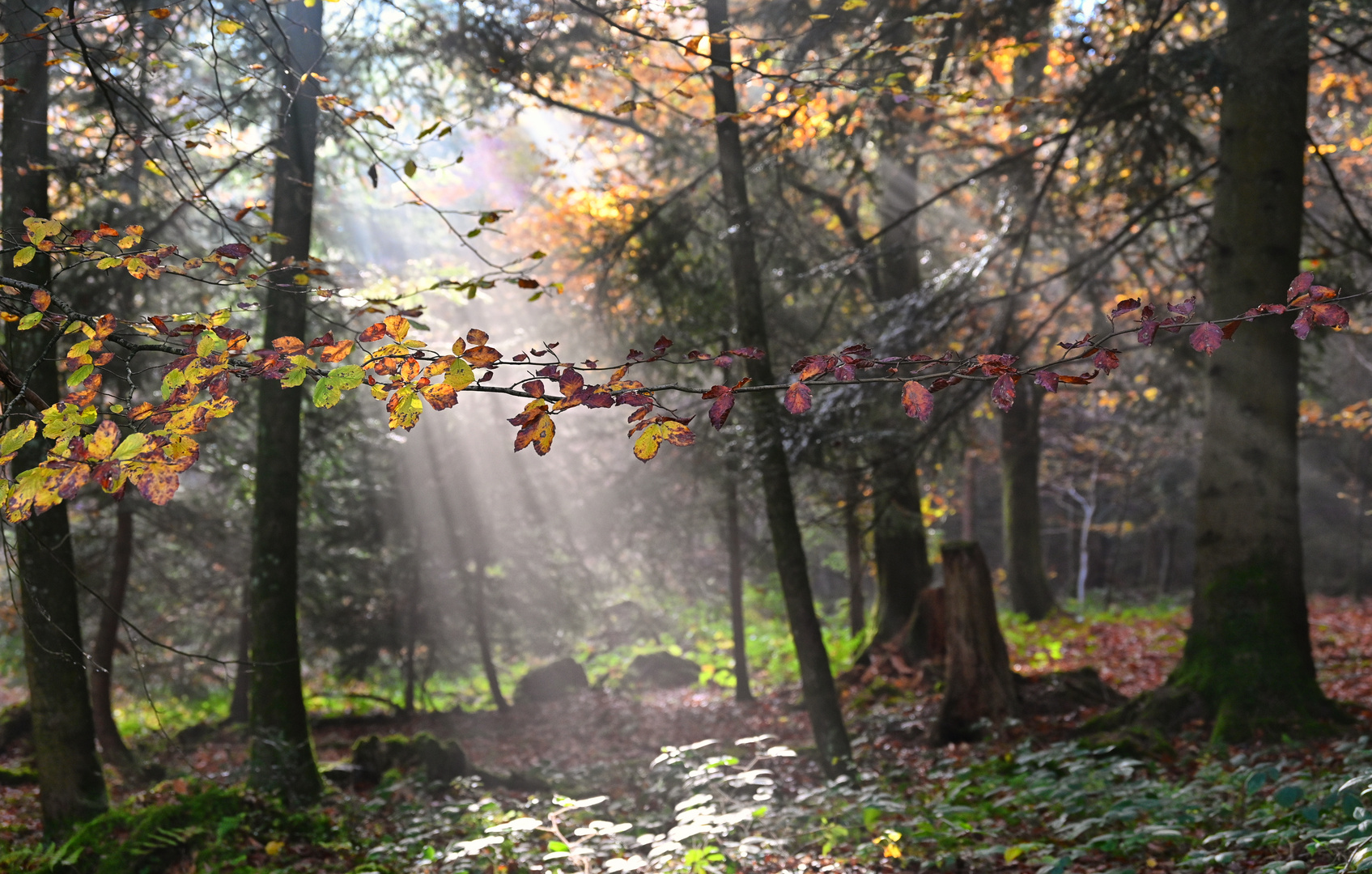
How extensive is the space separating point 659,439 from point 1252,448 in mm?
5598

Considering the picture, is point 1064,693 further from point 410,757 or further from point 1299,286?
point 1299,286

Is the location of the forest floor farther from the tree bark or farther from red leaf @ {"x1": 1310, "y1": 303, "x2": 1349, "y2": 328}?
red leaf @ {"x1": 1310, "y1": 303, "x2": 1349, "y2": 328}

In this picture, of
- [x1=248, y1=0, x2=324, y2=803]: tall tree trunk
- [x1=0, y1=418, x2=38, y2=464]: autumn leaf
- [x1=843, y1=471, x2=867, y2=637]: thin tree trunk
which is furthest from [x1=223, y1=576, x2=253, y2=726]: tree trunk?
[x1=0, y1=418, x2=38, y2=464]: autumn leaf

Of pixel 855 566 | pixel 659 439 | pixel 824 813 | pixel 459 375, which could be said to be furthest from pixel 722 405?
pixel 855 566

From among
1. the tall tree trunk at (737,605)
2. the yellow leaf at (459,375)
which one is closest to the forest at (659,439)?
the yellow leaf at (459,375)

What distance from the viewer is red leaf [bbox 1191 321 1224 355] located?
7.16 ft

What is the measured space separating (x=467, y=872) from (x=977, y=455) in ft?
52.1

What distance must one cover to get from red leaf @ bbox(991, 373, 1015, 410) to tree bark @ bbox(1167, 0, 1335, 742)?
4845 mm

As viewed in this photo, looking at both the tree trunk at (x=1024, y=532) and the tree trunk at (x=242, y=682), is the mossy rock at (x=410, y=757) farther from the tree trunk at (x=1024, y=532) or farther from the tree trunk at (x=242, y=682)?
the tree trunk at (x=1024, y=532)

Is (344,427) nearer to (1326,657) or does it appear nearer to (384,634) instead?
(384,634)

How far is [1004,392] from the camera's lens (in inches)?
83.4

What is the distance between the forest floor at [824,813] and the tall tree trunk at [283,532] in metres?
0.41

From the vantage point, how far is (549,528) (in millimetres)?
14086

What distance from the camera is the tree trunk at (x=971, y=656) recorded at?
23.9ft
